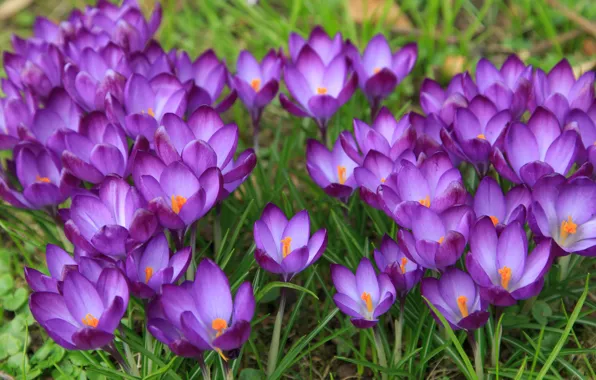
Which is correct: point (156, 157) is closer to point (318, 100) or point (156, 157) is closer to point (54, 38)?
point (318, 100)

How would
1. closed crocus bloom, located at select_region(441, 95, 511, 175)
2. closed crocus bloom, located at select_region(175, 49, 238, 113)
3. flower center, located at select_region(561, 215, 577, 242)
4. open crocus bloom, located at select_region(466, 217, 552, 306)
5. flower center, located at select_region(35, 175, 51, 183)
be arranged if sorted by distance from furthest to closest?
1. closed crocus bloom, located at select_region(175, 49, 238, 113)
2. flower center, located at select_region(35, 175, 51, 183)
3. closed crocus bloom, located at select_region(441, 95, 511, 175)
4. flower center, located at select_region(561, 215, 577, 242)
5. open crocus bloom, located at select_region(466, 217, 552, 306)

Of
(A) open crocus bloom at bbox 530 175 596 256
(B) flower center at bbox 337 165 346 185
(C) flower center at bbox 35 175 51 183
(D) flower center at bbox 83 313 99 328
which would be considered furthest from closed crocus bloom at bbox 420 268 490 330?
(C) flower center at bbox 35 175 51 183

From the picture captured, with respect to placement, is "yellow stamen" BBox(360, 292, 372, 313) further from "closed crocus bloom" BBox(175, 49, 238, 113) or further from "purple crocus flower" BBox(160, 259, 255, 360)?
"closed crocus bloom" BBox(175, 49, 238, 113)

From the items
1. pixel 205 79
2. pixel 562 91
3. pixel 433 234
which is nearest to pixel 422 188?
pixel 433 234

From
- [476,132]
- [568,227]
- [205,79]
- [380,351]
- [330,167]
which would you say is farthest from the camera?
[205,79]

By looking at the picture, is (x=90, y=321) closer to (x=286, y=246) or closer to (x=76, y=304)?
(x=76, y=304)
